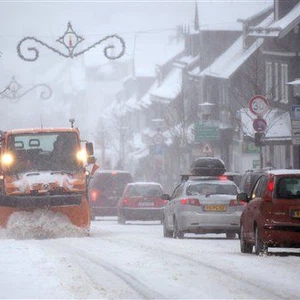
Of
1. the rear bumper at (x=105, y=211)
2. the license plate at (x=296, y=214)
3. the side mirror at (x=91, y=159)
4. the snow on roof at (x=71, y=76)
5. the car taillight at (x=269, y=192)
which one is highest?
the snow on roof at (x=71, y=76)

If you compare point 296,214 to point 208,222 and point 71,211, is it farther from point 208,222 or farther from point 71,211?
point 71,211

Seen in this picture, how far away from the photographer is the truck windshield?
30938 mm

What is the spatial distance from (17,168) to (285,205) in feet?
36.8

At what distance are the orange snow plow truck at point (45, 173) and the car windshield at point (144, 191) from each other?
1290cm

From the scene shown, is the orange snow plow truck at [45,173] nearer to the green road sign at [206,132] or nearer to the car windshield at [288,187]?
the car windshield at [288,187]

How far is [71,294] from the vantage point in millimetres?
13930

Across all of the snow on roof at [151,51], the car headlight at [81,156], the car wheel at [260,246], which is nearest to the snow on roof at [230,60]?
the snow on roof at [151,51]

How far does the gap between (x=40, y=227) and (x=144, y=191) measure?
1519cm

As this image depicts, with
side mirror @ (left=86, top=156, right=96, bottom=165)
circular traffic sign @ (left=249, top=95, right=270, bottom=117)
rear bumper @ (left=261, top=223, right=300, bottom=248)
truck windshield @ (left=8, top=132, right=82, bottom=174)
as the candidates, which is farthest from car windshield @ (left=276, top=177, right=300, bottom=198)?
circular traffic sign @ (left=249, top=95, right=270, bottom=117)

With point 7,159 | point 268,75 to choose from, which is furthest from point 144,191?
point 268,75

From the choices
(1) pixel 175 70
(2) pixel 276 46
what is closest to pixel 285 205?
(2) pixel 276 46

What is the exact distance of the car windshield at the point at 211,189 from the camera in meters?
29.7

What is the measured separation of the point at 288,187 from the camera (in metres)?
21.5

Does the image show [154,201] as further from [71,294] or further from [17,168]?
[71,294]
